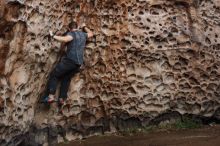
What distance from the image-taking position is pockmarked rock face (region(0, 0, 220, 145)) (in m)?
6.43

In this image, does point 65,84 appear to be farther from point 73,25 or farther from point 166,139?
point 166,139

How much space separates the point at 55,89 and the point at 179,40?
6.90ft

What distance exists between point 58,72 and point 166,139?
176cm

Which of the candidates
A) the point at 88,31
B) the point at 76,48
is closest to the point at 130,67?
the point at 88,31

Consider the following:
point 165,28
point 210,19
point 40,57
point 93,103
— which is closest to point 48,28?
point 40,57

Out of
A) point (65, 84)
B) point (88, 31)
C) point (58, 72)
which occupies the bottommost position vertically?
point (65, 84)

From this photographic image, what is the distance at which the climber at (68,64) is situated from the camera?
6324 mm

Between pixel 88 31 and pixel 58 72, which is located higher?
pixel 88 31

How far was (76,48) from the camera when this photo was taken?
6367 millimetres

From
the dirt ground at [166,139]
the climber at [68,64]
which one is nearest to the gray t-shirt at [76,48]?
the climber at [68,64]

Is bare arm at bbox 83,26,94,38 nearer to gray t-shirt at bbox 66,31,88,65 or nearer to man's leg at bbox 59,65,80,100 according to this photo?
gray t-shirt at bbox 66,31,88,65

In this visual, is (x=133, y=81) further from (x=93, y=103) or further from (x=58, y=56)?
(x=58, y=56)

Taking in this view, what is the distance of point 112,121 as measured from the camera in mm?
7137

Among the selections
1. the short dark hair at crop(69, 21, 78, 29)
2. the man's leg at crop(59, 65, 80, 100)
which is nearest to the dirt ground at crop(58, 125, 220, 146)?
the man's leg at crop(59, 65, 80, 100)
